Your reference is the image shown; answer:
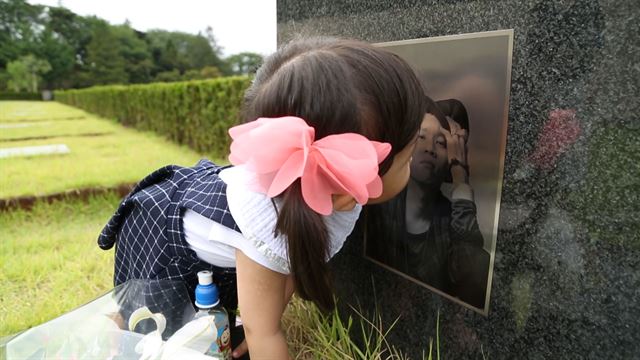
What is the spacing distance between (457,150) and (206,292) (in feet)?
2.45

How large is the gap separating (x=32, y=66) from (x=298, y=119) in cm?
1148

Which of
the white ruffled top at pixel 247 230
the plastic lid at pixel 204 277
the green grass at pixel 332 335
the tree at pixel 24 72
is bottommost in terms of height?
the green grass at pixel 332 335

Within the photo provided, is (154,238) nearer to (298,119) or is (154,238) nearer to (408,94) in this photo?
(298,119)

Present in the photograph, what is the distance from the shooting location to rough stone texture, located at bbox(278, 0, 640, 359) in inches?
29.8

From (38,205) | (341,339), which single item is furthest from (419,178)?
(38,205)

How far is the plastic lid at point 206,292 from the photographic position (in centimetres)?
117

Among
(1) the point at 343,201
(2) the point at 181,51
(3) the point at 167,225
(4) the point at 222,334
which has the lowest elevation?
(4) the point at 222,334

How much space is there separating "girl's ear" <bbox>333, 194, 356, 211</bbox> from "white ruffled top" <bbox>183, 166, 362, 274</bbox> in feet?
0.24

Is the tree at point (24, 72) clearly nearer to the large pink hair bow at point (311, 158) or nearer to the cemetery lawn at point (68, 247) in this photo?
the cemetery lawn at point (68, 247)

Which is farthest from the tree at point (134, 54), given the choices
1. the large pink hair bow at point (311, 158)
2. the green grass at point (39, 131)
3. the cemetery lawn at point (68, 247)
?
the large pink hair bow at point (311, 158)

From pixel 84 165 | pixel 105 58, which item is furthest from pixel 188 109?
pixel 105 58

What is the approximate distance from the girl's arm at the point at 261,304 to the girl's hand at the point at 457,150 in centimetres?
49

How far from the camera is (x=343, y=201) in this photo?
0.87 metres

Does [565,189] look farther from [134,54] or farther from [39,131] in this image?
[134,54]
